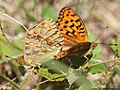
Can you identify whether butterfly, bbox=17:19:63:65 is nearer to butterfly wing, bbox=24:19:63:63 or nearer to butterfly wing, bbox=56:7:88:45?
butterfly wing, bbox=24:19:63:63

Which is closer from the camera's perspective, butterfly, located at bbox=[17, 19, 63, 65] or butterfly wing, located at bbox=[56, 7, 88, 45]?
butterfly, located at bbox=[17, 19, 63, 65]

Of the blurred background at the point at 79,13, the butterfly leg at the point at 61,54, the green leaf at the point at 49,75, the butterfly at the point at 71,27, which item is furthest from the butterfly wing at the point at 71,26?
the blurred background at the point at 79,13

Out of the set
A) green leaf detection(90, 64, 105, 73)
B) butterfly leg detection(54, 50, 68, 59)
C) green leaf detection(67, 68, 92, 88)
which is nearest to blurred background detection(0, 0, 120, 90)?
green leaf detection(90, 64, 105, 73)

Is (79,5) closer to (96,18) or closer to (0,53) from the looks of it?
(96,18)

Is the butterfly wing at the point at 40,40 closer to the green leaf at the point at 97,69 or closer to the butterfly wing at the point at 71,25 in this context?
the butterfly wing at the point at 71,25

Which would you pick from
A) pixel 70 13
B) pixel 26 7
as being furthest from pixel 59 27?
pixel 26 7

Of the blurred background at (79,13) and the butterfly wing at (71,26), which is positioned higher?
the blurred background at (79,13)
